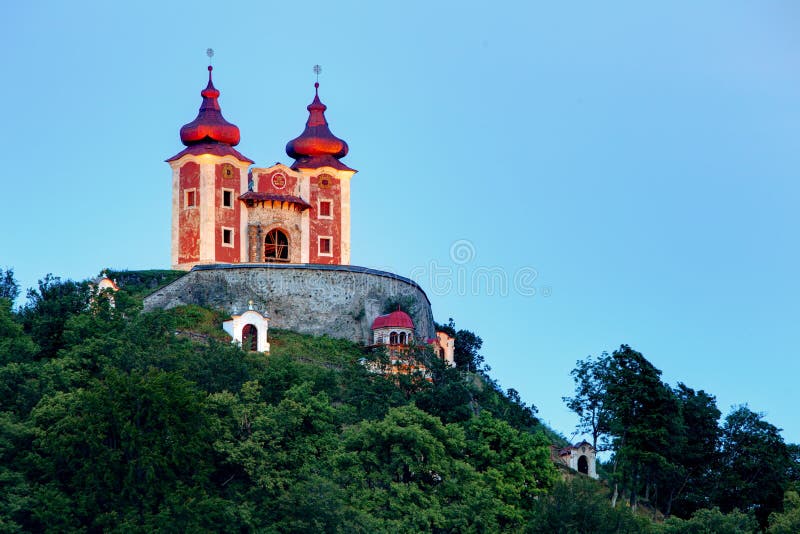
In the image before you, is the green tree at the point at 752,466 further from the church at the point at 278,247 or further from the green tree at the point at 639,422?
the church at the point at 278,247

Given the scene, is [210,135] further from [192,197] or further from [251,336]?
[251,336]

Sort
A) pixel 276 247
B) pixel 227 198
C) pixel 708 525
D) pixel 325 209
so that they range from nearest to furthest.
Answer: pixel 708 525, pixel 227 198, pixel 276 247, pixel 325 209

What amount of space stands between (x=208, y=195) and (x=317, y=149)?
7.23 metres

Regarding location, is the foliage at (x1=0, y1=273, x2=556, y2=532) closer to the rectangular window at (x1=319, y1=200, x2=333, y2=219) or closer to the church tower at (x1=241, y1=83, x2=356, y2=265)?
the church tower at (x1=241, y1=83, x2=356, y2=265)

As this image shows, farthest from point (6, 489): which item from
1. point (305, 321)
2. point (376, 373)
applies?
point (305, 321)

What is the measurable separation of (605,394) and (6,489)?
83.7ft

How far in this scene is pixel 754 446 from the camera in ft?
226

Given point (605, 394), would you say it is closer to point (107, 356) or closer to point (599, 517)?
→ point (599, 517)

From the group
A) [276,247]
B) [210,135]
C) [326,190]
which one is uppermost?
[210,135]

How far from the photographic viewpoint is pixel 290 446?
56062 millimetres

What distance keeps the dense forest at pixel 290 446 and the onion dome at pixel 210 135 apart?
539 inches

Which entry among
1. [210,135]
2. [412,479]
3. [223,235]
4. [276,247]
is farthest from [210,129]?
[412,479]

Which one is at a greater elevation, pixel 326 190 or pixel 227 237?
pixel 326 190

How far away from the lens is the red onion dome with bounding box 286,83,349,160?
84.2m
